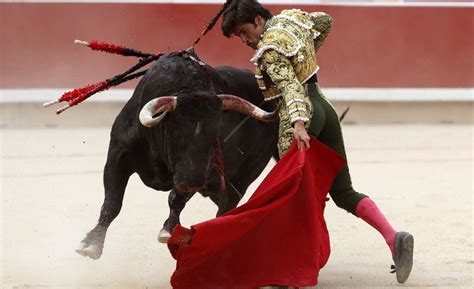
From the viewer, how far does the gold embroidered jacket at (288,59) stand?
348 cm

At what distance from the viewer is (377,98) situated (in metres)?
9.52

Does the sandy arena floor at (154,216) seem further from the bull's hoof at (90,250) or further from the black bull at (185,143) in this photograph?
the black bull at (185,143)

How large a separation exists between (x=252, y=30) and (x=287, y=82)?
235 mm

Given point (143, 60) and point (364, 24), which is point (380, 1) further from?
point (143, 60)

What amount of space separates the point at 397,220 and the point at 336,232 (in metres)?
0.44

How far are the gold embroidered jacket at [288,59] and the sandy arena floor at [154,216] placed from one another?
0.75m

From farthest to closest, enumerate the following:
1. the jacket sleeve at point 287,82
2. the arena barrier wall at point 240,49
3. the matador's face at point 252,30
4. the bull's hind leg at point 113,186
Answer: the arena barrier wall at point 240,49, the bull's hind leg at point 113,186, the matador's face at point 252,30, the jacket sleeve at point 287,82

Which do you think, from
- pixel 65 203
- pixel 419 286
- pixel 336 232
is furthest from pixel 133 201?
pixel 419 286

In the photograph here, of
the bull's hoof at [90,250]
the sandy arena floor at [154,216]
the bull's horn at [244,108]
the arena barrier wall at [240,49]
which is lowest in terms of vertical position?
the arena barrier wall at [240,49]

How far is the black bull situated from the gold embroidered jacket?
21 cm

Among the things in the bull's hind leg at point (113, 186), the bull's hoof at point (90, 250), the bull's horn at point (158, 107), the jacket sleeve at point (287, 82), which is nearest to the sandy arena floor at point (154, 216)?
the bull's hoof at point (90, 250)

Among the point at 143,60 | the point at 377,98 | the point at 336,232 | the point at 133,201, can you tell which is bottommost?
the point at 377,98

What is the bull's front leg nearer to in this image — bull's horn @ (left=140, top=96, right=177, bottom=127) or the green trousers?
bull's horn @ (left=140, top=96, right=177, bottom=127)

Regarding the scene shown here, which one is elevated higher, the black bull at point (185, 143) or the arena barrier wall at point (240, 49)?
the black bull at point (185, 143)
